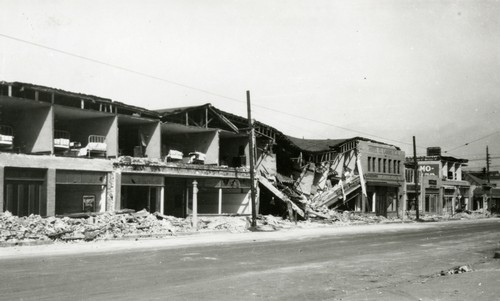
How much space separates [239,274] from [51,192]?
57.0ft

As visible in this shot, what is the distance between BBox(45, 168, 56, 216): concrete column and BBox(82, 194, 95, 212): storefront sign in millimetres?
2688

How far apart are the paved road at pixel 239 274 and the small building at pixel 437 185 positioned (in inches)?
1981

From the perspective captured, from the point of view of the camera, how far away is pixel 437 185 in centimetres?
7531

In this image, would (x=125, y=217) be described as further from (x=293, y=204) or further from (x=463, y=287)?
(x=463, y=287)

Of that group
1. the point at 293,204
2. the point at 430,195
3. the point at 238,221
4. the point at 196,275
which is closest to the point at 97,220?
the point at 238,221

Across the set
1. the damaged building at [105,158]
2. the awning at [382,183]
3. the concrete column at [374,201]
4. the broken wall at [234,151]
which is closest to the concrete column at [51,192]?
the damaged building at [105,158]

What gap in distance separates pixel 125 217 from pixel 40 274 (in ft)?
52.8

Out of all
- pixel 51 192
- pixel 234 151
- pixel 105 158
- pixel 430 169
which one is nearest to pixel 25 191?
pixel 51 192

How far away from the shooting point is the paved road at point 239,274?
1120 cm

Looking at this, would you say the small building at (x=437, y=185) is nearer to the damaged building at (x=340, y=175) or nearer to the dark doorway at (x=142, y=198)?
the damaged building at (x=340, y=175)

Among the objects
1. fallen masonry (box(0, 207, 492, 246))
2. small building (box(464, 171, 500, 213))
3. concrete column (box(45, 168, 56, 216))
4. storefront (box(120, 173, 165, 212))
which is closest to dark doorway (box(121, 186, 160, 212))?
storefront (box(120, 173, 165, 212))

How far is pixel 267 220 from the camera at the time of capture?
4097 cm

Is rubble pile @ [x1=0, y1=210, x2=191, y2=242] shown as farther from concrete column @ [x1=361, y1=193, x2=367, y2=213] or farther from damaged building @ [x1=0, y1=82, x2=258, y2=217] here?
concrete column @ [x1=361, y1=193, x2=367, y2=213]

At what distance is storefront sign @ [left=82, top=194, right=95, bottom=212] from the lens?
31.3 m
